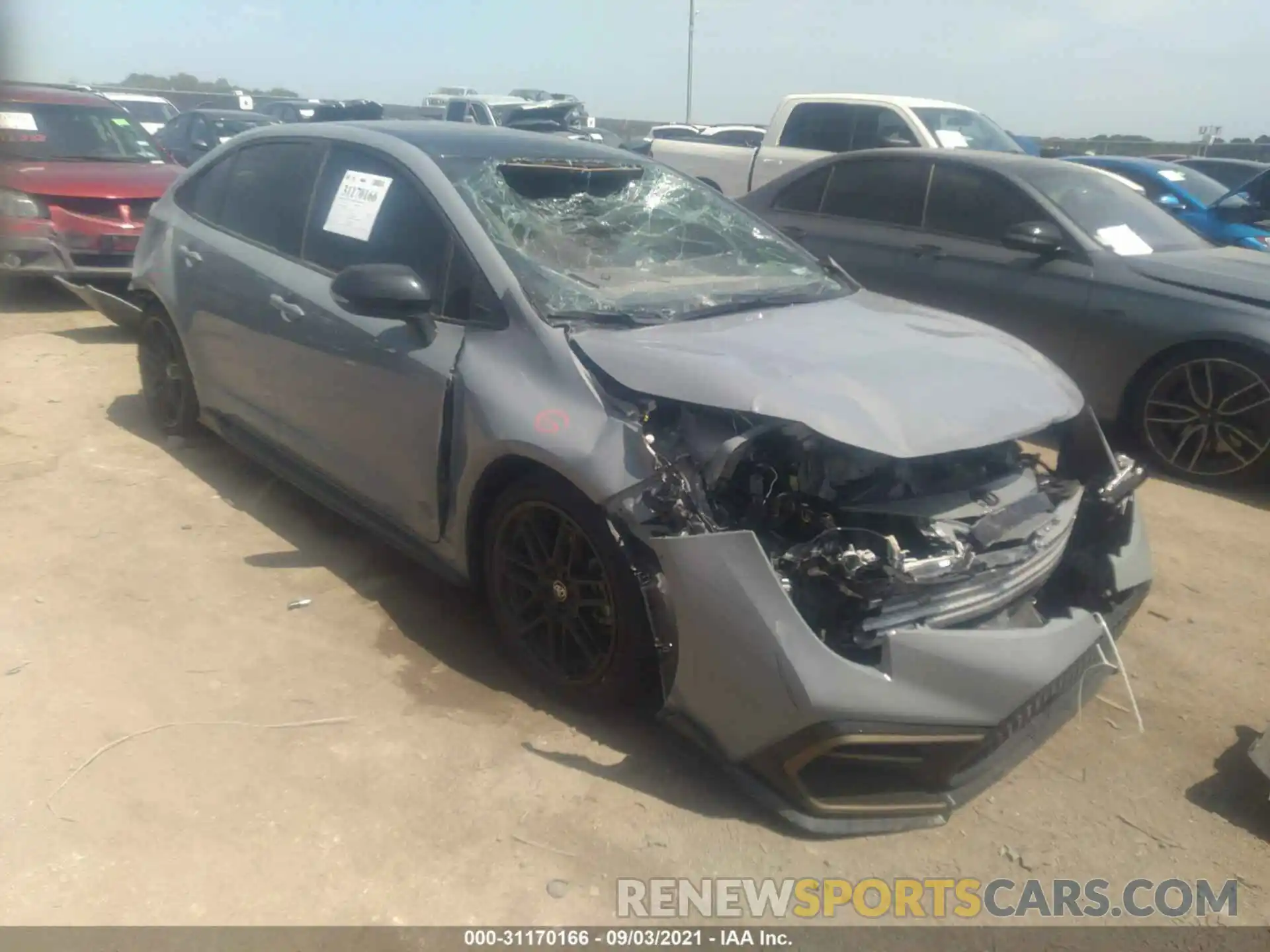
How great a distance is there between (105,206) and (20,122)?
1447 millimetres

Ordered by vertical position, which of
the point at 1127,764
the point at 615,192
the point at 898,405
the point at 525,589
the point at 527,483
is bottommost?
the point at 1127,764

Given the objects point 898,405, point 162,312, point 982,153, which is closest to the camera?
point 898,405

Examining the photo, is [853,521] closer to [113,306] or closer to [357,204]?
[357,204]

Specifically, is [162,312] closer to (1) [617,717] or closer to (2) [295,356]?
(2) [295,356]

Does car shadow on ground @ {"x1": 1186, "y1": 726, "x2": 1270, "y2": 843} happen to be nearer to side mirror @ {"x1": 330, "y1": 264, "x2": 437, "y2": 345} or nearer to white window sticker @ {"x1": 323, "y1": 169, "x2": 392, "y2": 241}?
side mirror @ {"x1": 330, "y1": 264, "x2": 437, "y2": 345}

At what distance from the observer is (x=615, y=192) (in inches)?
156

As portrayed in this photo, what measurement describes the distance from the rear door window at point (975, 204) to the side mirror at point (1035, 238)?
0.13 m

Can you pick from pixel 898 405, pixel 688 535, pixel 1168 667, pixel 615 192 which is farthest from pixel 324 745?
pixel 1168 667

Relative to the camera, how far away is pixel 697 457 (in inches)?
109

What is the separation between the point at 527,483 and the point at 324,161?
1894 mm

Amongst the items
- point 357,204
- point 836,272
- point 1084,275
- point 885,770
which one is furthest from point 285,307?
point 1084,275

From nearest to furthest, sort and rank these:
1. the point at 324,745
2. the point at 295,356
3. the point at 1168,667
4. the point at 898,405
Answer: the point at 898,405 < the point at 324,745 < the point at 1168,667 < the point at 295,356

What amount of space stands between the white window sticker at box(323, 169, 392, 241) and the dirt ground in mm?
1280

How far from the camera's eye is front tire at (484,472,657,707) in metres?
2.83
